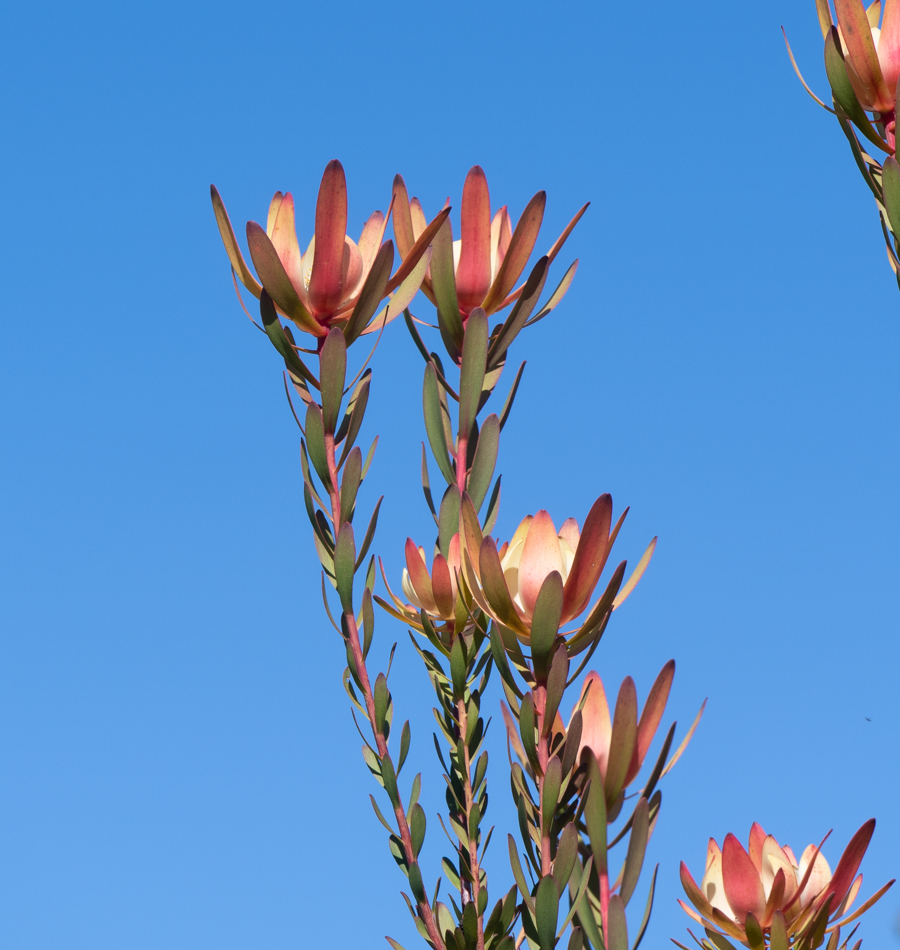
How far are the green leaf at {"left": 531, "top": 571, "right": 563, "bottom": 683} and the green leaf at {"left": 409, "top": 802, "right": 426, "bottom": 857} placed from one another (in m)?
0.30

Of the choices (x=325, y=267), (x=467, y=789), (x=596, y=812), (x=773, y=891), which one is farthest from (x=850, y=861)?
(x=325, y=267)

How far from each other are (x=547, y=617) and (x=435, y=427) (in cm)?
40

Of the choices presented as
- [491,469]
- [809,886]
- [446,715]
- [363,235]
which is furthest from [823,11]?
[809,886]

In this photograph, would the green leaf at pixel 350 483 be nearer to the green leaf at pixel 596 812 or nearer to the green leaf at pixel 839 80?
the green leaf at pixel 596 812

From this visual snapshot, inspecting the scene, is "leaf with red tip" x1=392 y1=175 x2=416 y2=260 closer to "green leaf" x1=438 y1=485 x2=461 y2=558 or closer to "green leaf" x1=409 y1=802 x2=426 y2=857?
"green leaf" x1=438 y1=485 x2=461 y2=558

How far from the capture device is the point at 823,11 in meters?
1.63

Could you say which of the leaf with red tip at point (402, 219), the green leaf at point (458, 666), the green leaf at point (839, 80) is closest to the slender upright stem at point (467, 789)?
the green leaf at point (458, 666)

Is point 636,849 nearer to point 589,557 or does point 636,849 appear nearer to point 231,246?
point 589,557

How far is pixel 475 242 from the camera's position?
5.02 feet

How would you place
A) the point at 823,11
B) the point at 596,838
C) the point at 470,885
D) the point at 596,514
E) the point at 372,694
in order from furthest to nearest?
the point at 823,11 → the point at 470,885 → the point at 372,694 → the point at 596,514 → the point at 596,838

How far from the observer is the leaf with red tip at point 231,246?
4.69ft

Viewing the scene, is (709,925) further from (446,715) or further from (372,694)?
(372,694)

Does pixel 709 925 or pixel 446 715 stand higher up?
pixel 446 715

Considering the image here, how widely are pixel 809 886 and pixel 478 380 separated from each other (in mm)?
968
